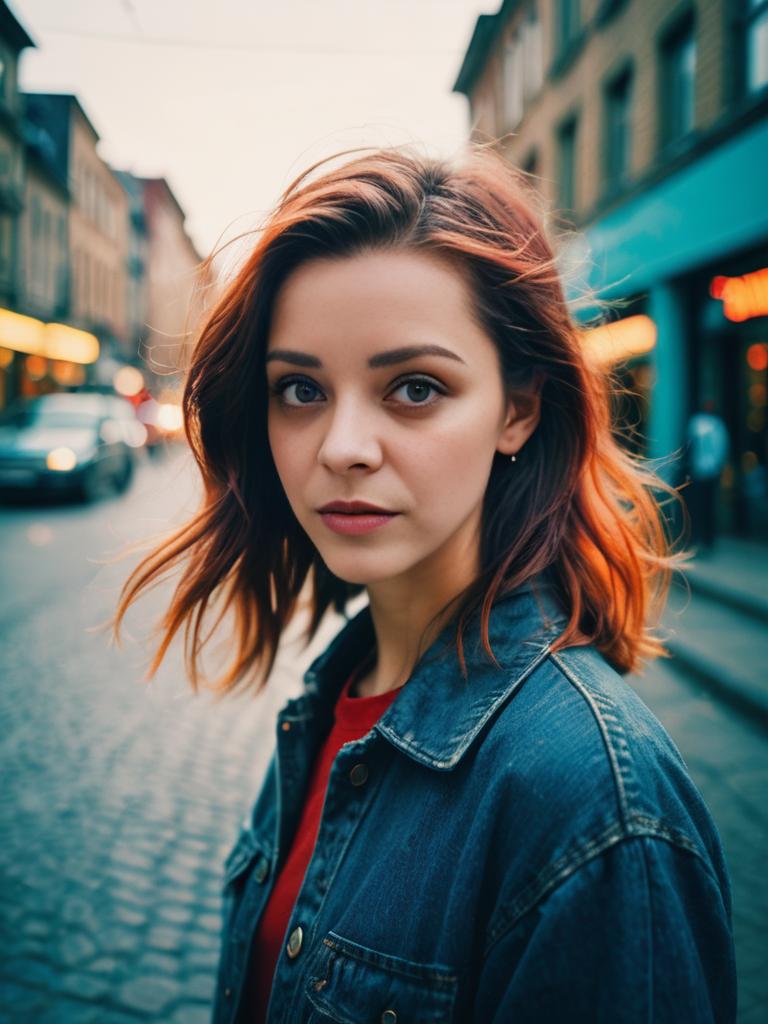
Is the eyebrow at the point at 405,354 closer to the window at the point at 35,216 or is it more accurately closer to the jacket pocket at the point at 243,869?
the jacket pocket at the point at 243,869

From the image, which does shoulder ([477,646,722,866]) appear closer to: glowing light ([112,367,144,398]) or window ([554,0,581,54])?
window ([554,0,581,54])

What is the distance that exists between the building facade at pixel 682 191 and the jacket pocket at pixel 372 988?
6.79 metres

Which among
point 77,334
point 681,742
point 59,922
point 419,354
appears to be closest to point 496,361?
point 419,354

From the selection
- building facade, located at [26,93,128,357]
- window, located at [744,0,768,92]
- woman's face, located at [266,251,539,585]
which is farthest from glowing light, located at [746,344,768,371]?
building facade, located at [26,93,128,357]

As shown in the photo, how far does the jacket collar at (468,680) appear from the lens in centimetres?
109

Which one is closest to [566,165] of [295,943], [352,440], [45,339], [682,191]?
[682,191]

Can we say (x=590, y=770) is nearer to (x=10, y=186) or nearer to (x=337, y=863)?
(x=337, y=863)

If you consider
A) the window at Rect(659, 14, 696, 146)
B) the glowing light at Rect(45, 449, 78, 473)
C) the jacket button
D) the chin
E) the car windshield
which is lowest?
the jacket button

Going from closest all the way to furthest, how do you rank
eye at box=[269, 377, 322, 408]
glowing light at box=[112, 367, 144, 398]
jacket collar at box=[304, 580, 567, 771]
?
jacket collar at box=[304, 580, 567, 771]
eye at box=[269, 377, 322, 408]
glowing light at box=[112, 367, 144, 398]

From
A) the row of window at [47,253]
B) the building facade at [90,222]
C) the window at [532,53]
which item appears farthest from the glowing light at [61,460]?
the building facade at [90,222]

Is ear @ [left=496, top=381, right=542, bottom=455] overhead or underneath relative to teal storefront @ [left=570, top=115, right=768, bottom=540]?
underneath

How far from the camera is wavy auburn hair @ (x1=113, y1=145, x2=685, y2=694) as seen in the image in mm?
1243

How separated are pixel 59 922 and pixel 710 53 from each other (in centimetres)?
1142

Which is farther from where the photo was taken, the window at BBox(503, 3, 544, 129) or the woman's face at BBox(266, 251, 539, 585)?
the window at BBox(503, 3, 544, 129)
